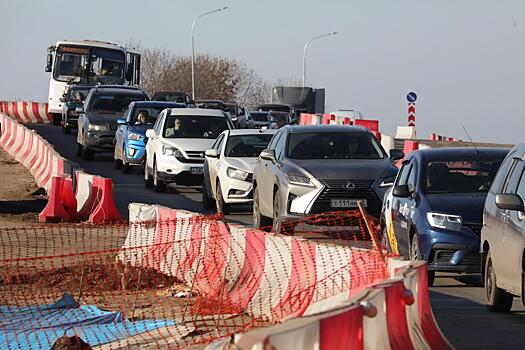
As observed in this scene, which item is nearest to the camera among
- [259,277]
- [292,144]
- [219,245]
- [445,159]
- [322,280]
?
[322,280]

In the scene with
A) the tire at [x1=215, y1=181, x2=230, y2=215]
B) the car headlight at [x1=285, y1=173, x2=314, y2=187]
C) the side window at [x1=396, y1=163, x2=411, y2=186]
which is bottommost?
the tire at [x1=215, y1=181, x2=230, y2=215]

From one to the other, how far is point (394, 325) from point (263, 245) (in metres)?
5.66

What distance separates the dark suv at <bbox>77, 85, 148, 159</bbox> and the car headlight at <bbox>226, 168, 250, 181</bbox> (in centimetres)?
1514

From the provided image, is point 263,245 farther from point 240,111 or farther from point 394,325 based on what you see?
point 240,111

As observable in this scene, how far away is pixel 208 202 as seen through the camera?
26172 mm

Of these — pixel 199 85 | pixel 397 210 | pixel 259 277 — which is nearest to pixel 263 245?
pixel 259 277

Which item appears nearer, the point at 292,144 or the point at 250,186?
the point at 292,144

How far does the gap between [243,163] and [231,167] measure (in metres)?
0.24

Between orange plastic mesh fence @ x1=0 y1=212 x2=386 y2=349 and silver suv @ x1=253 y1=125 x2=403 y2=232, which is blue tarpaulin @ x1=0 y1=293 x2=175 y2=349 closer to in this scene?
orange plastic mesh fence @ x1=0 y1=212 x2=386 y2=349

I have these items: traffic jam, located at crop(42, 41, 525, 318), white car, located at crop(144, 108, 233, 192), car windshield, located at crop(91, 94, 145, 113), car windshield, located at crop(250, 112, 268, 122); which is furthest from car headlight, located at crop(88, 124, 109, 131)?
car windshield, located at crop(250, 112, 268, 122)

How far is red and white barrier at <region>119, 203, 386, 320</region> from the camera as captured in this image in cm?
1147

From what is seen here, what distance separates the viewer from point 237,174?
2436 cm

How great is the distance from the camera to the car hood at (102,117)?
39228 mm

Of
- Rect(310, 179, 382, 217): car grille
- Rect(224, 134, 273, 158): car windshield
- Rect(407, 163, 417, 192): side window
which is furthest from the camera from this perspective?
Rect(224, 134, 273, 158): car windshield
